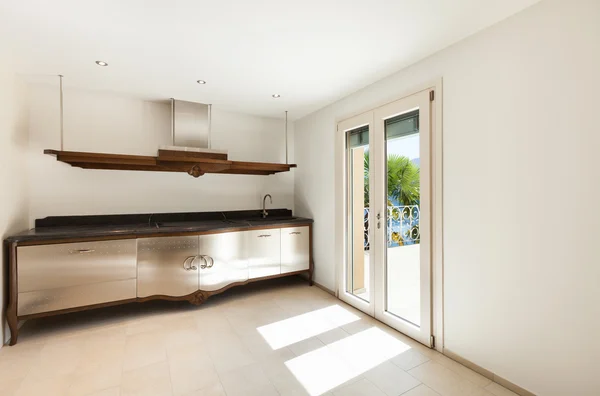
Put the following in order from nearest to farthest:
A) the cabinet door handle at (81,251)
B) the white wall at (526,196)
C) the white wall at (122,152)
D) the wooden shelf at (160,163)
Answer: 1. the white wall at (526,196)
2. the cabinet door handle at (81,251)
3. the wooden shelf at (160,163)
4. the white wall at (122,152)

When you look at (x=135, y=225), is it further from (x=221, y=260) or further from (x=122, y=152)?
(x=221, y=260)

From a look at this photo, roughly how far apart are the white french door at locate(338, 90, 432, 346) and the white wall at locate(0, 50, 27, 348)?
128 inches

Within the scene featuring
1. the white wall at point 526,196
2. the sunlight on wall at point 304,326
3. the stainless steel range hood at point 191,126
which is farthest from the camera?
the stainless steel range hood at point 191,126

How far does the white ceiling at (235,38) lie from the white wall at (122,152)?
1.11 ft

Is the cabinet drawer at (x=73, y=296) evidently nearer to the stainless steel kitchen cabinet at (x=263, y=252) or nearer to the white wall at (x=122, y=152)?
the white wall at (x=122, y=152)

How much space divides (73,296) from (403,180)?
131 inches

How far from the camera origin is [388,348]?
2.29 metres

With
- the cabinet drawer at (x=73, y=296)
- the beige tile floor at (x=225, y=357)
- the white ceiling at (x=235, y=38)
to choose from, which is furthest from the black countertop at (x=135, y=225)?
the white ceiling at (x=235, y=38)

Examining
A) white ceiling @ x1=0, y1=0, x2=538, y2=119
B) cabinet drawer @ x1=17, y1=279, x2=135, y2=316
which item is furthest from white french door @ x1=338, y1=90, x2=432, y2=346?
cabinet drawer @ x1=17, y1=279, x2=135, y2=316

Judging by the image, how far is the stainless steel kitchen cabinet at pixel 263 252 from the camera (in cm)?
346

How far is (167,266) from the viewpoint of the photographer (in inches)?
117

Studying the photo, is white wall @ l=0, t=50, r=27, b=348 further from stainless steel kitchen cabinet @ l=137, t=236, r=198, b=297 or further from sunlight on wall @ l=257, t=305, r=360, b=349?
sunlight on wall @ l=257, t=305, r=360, b=349

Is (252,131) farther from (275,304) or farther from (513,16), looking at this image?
(513,16)

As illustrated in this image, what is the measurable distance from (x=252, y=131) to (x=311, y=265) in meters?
2.20
